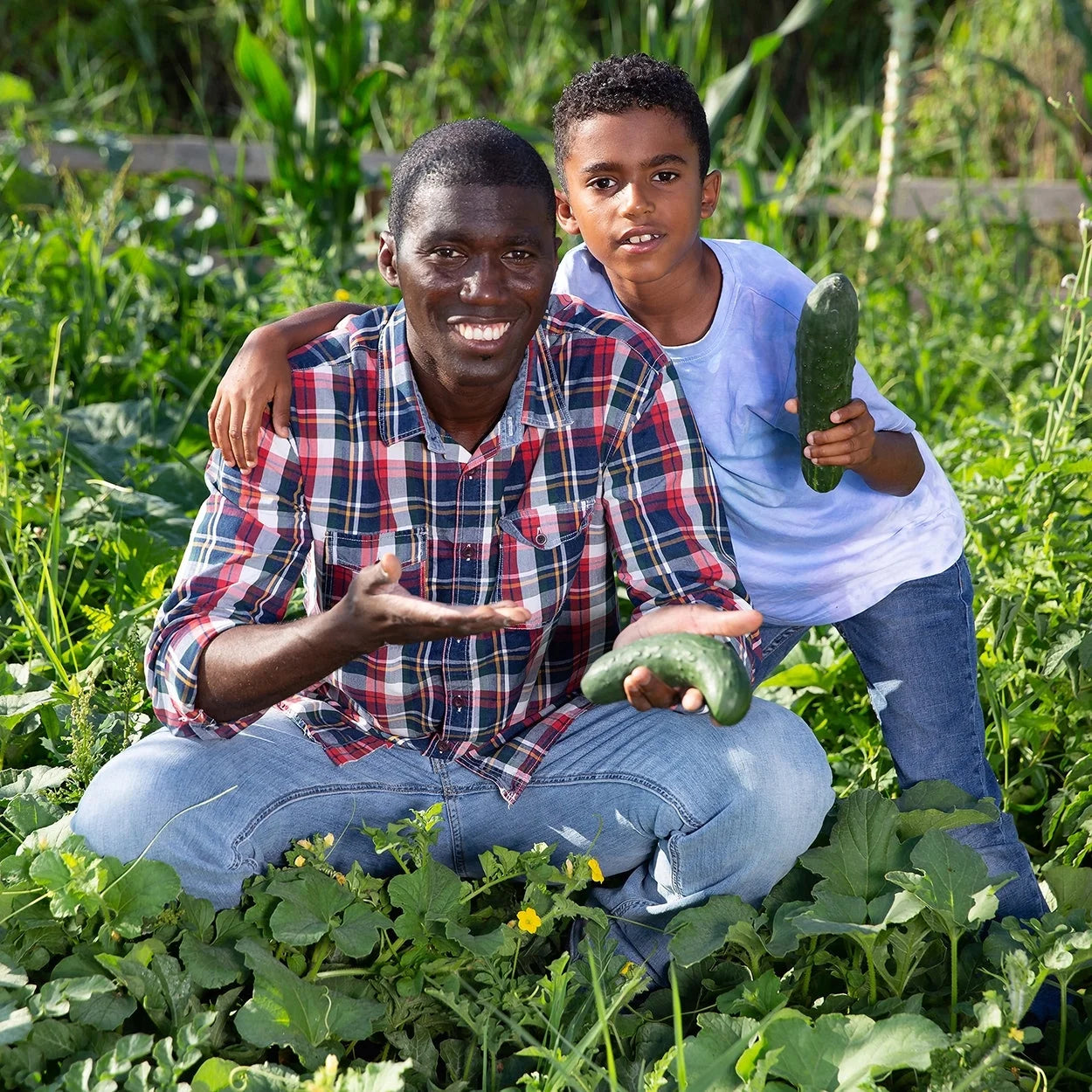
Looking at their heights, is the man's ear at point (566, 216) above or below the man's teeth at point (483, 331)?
above

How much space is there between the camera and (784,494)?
257 centimetres

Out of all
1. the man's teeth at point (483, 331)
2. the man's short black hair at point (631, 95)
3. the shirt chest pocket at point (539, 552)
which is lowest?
the shirt chest pocket at point (539, 552)

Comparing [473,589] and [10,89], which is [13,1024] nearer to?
[473,589]

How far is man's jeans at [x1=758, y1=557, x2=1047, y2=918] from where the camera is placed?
8.38 feet

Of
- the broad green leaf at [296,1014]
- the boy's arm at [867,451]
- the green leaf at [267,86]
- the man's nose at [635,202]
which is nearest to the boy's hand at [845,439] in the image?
the boy's arm at [867,451]

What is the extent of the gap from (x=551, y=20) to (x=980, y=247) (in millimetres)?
2587

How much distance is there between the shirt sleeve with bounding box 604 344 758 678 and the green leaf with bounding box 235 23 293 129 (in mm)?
3143

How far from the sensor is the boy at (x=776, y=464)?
8.19 ft

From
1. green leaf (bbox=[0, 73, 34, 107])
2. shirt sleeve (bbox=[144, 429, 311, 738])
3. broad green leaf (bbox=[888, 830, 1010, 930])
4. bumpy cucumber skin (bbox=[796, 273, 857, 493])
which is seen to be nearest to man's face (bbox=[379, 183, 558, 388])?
shirt sleeve (bbox=[144, 429, 311, 738])

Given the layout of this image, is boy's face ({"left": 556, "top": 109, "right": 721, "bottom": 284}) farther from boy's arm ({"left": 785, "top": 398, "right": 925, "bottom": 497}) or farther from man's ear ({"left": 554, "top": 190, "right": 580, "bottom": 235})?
boy's arm ({"left": 785, "top": 398, "right": 925, "bottom": 497})

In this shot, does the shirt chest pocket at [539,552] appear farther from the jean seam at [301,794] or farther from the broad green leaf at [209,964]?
the broad green leaf at [209,964]

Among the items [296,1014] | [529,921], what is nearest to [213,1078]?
[296,1014]

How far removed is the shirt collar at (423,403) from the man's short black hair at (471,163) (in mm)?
207

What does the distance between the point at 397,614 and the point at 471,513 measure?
484 millimetres
